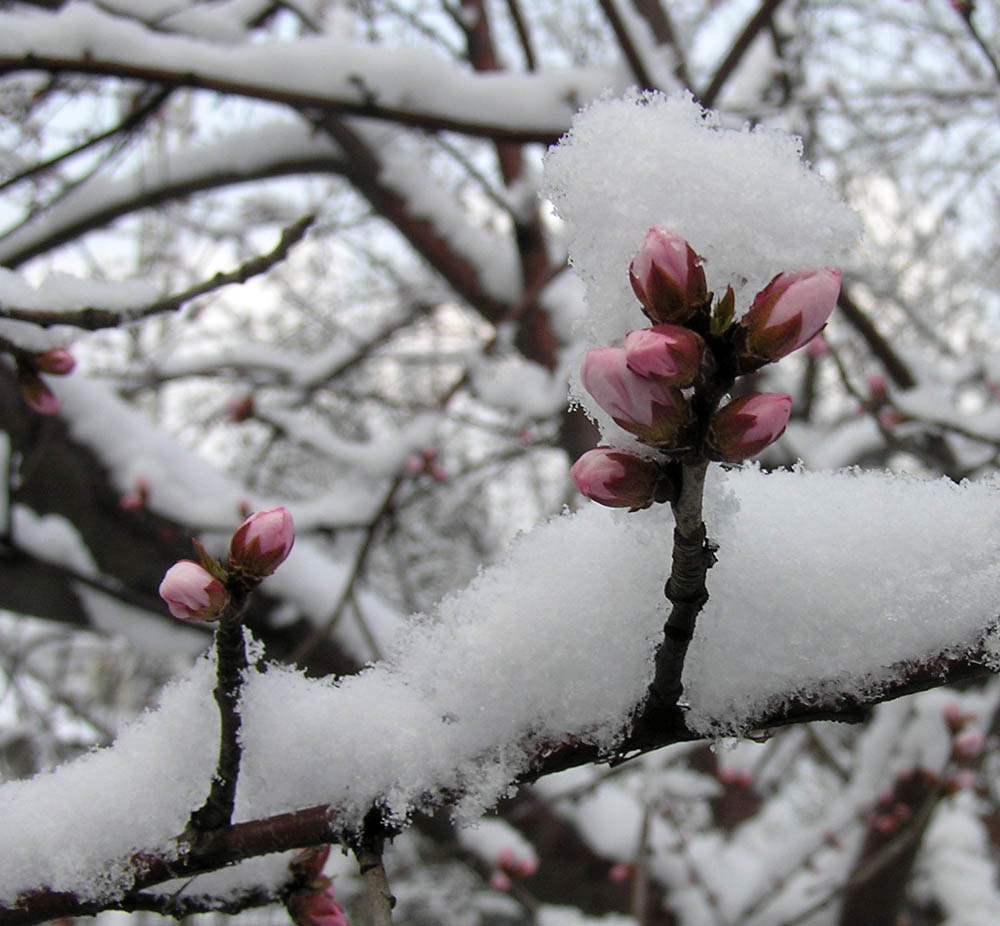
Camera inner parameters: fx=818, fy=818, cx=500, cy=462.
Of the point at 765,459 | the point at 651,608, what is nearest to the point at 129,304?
the point at 651,608

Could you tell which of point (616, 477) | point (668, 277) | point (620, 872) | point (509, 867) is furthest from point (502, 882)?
point (668, 277)

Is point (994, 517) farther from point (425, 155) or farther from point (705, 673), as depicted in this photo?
point (425, 155)

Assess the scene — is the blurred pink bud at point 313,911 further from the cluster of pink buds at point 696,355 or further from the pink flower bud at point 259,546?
the cluster of pink buds at point 696,355

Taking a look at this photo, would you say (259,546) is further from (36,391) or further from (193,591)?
(36,391)

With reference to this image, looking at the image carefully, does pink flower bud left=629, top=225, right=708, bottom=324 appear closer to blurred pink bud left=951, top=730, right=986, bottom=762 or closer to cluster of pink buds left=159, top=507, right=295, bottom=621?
cluster of pink buds left=159, top=507, right=295, bottom=621

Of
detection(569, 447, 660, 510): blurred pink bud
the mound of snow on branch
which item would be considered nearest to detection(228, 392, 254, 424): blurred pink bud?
the mound of snow on branch
